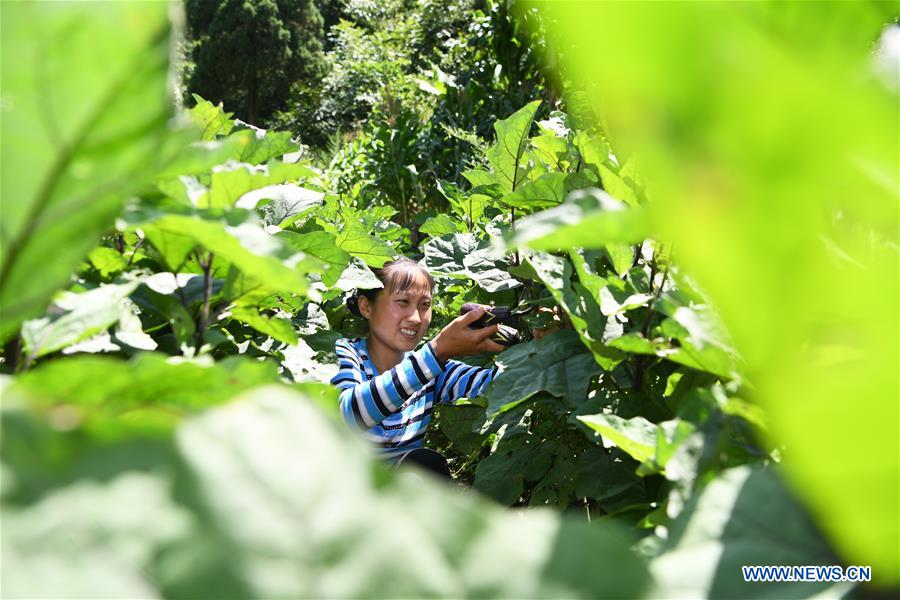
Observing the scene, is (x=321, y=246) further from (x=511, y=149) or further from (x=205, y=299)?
(x=511, y=149)

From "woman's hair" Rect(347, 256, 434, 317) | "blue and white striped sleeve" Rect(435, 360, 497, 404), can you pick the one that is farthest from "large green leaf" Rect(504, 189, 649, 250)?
"woman's hair" Rect(347, 256, 434, 317)

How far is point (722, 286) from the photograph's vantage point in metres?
0.23

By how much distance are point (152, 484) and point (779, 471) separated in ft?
1.67

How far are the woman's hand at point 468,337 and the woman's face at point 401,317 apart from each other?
0.66 meters

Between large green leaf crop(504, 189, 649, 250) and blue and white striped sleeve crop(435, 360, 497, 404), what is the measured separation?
Result: 2.12 meters

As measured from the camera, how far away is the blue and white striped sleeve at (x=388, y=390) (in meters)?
2.40

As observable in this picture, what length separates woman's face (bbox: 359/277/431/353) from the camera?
290 cm

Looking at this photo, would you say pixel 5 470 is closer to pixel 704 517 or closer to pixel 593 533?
pixel 593 533

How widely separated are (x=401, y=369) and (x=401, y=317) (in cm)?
52

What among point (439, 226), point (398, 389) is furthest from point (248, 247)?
point (439, 226)

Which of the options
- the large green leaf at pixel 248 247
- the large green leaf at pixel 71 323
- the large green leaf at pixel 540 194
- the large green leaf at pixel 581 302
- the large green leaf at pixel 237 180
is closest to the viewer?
the large green leaf at pixel 248 247

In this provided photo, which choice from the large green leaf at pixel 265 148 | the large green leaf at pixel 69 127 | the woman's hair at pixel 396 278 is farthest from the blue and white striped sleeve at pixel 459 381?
the large green leaf at pixel 69 127

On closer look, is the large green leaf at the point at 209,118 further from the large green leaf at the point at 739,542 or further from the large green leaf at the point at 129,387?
the large green leaf at the point at 739,542

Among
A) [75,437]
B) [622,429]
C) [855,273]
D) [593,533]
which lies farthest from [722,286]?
[622,429]
